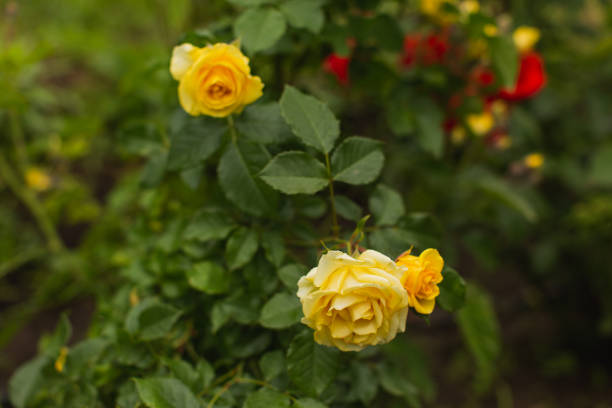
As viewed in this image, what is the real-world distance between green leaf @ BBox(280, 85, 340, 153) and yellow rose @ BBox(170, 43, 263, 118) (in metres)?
0.04

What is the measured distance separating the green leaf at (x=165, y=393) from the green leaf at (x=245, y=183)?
220mm

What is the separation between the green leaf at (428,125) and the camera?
90 centimetres

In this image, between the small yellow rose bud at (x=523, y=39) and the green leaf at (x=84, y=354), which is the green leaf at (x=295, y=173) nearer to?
the green leaf at (x=84, y=354)

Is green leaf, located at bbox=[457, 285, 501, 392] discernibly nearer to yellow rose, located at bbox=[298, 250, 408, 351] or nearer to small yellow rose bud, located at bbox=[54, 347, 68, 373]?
yellow rose, located at bbox=[298, 250, 408, 351]

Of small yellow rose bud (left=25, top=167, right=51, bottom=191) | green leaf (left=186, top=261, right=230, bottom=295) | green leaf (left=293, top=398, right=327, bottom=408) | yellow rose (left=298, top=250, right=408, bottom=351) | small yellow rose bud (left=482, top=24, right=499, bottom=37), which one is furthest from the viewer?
small yellow rose bud (left=25, top=167, right=51, bottom=191)

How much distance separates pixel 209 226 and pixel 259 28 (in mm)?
275

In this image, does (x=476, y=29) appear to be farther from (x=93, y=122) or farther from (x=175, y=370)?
(x=93, y=122)

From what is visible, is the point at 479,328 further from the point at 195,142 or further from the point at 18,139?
the point at 18,139

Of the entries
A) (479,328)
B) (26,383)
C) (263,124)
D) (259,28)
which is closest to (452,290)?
(263,124)

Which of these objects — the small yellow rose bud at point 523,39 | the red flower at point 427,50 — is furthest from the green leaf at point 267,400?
the small yellow rose bud at point 523,39

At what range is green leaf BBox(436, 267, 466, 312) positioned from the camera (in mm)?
522

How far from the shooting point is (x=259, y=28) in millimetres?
630

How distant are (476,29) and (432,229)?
0.42 m

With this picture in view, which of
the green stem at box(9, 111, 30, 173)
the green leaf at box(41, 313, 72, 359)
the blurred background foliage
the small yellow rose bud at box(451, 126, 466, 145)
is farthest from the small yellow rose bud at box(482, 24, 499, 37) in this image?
the green stem at box(9, 111, 30, 173)
